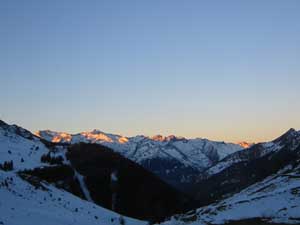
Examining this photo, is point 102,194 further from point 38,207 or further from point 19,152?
point 38,207

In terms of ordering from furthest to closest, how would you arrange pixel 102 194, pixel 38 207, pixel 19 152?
pixel 102 194, pixel 19 152, pixel 38 207

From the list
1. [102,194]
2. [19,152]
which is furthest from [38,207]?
[19,152]

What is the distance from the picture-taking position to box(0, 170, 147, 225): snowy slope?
1222 inches

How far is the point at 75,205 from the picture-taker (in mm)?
48406

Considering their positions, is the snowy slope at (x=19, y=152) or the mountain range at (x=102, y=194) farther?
the snowy slope at (x=19, y=152)

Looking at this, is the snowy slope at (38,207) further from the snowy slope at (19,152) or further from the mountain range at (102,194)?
the snowy slope at (19,152)

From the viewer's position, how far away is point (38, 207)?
121 feet

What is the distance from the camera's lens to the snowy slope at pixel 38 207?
31031 mm

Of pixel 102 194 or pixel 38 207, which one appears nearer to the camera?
pixel 38 207

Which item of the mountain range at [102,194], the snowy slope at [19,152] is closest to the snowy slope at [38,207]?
the mountain range at [102,194]

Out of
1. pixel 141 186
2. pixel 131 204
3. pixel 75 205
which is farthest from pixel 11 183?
pixel 141 186

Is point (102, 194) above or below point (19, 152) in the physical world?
below

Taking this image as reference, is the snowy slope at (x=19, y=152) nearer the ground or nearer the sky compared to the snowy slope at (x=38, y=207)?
nearer the sky

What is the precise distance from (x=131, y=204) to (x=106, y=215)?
9491cm
